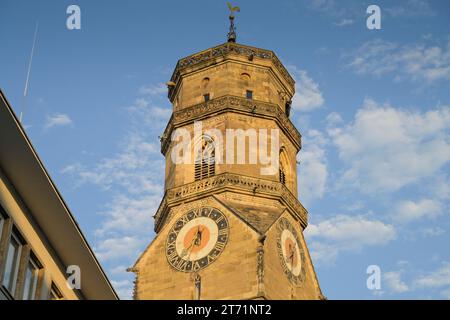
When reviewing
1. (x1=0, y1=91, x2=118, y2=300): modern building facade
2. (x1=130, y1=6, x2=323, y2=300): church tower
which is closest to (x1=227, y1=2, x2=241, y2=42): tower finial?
(x1=130, y1=6, x2=323, y2=300): church tower

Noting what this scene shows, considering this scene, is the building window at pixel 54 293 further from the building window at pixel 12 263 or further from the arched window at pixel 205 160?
the arched window at pixel 205 160

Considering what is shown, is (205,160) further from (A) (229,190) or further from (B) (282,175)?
(B) (282,175)

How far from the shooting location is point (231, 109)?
49406mm

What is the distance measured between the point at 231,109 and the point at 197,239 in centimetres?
714

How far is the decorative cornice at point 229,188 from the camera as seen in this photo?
154 feet

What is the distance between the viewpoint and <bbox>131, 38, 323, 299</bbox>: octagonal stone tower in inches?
1753

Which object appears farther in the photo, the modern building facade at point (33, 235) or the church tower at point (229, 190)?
the church tower at point (229, 190)

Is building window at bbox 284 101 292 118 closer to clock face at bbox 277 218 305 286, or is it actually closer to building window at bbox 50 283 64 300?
clock face at bbox 277 218 305 286

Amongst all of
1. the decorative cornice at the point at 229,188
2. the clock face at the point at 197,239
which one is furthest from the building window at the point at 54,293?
the decorative cornice at the point at 229,188

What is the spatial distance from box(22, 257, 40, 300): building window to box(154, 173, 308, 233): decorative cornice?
21.9 meters

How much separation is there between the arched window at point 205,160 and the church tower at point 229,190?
0.19ft

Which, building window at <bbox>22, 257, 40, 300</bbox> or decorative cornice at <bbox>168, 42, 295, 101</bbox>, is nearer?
building window at <bbox>22, 257, 40, 300</bbox>

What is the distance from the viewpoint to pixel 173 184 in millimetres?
48781

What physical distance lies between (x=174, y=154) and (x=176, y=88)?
4.64 meters
